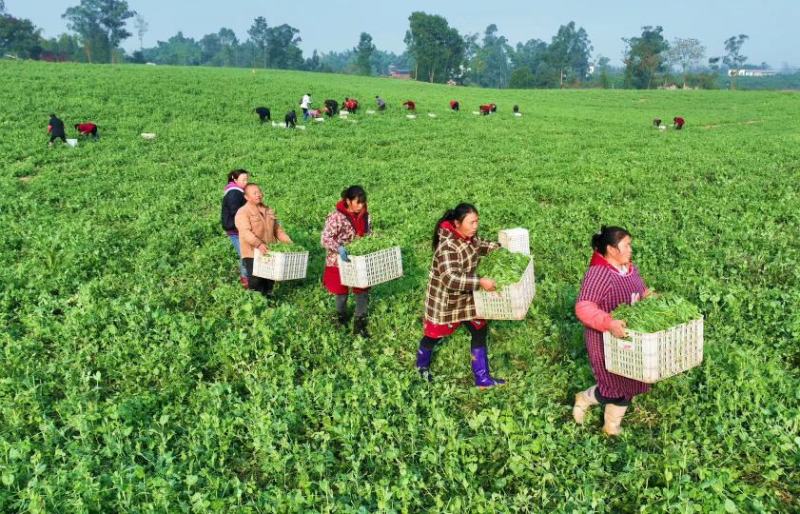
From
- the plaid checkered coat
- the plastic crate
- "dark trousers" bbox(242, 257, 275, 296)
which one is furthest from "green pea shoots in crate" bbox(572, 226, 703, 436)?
"dark trousers" bbox(242, 257, 275, 296)

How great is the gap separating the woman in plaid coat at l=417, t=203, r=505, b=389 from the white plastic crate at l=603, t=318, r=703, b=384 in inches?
49.7

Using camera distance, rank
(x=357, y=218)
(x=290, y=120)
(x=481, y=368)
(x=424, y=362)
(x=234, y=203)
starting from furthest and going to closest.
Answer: (x=290, y=120)
(x=234, y=203)
(x=357, y=218)
(x=424, y=362)
(x=481, y=368)

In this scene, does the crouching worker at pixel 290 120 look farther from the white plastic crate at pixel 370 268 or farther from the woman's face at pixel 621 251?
the woman's face at pixel 621 251

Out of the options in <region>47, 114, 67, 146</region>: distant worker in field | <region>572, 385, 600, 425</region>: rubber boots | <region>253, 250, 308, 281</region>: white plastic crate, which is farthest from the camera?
<region>47, 114, 67, 146</region>: distant worker in field

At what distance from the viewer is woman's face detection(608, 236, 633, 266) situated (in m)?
4.49

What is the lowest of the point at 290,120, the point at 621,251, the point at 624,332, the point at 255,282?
the point at 255,282

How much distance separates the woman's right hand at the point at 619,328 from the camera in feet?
14.1

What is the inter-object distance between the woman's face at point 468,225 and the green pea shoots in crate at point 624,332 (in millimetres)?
1138

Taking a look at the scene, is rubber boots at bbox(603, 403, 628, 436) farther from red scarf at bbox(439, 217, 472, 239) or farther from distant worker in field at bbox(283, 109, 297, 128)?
distant worker in field at bbox(283, 109, 297, 128)

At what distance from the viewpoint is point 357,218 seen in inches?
267

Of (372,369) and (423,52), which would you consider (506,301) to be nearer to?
(372,369)

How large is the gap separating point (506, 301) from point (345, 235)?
2365 millimetres

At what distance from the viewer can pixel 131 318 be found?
22.3 ft

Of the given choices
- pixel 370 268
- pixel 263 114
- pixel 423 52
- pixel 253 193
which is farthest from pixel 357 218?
pixel 423 52
